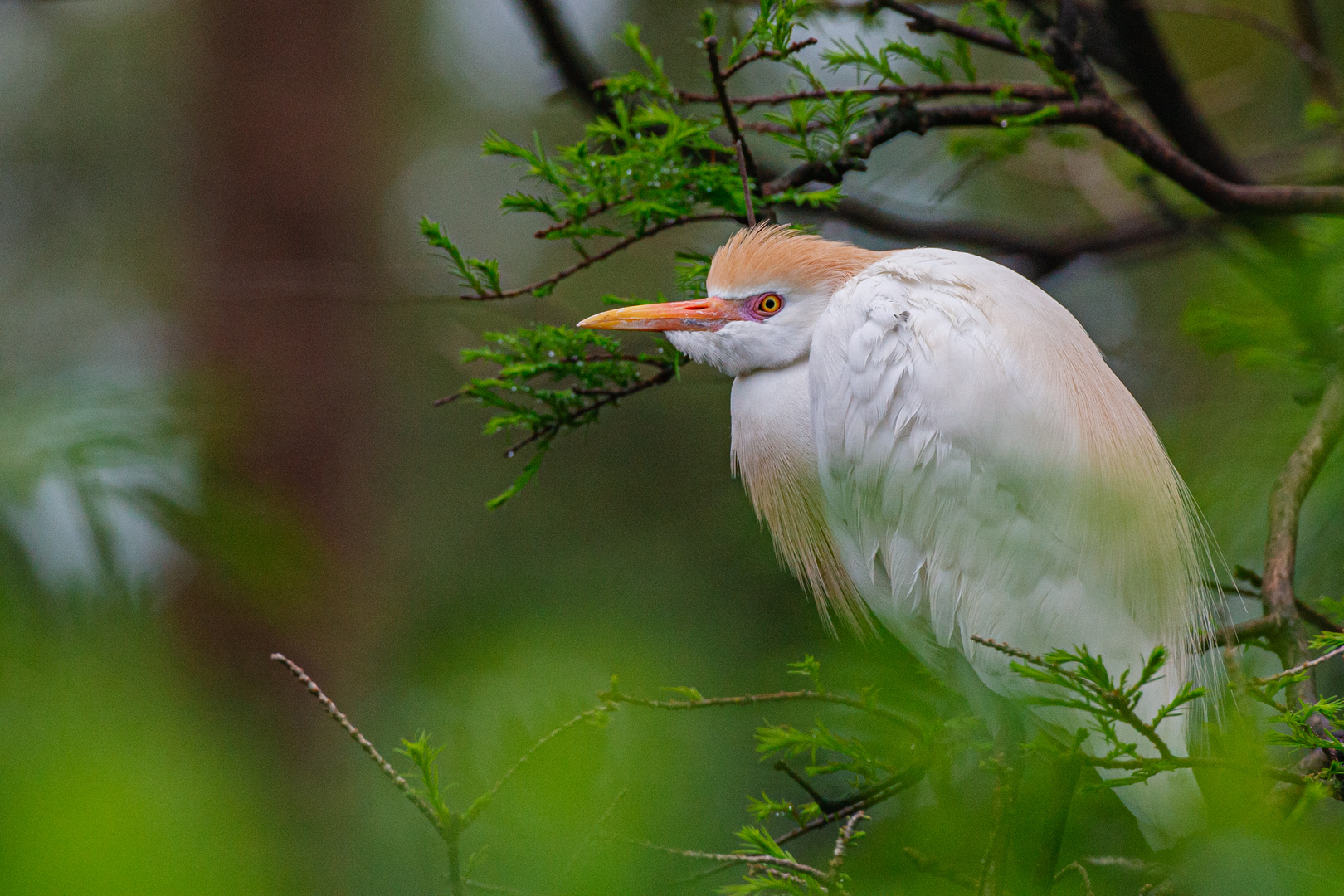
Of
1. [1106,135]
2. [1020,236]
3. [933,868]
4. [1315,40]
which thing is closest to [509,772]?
[933,868]

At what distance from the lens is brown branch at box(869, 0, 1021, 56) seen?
145 centimetres

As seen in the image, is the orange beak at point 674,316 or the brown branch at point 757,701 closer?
the brown branch at point 757,701

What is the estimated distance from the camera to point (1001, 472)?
134cm

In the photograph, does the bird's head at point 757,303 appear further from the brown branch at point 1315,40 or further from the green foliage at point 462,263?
A: the brown branch at point 1315,40

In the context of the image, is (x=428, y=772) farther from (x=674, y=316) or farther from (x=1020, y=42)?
(x=1020, y=42)

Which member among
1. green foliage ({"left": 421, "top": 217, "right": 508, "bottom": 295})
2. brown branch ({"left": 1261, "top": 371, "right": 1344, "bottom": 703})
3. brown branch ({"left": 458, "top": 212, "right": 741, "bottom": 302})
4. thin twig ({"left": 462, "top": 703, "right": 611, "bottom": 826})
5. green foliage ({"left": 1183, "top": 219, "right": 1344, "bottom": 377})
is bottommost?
brown branch ({"left": 1261, "top": 371, "right": 1344, "bottom": 703})

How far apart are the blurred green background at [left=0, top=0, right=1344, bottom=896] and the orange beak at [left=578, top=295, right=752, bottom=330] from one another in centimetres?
44

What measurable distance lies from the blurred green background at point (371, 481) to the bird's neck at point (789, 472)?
184 millimetres

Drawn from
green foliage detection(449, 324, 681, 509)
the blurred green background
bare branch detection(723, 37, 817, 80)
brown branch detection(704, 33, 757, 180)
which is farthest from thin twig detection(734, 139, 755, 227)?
the blurred green background

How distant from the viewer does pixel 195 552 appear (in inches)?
40.6

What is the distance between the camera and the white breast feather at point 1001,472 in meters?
1.32

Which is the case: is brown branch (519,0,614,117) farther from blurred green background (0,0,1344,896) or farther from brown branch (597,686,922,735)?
brown branch (597,686,922,735)

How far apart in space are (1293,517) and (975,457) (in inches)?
19.7

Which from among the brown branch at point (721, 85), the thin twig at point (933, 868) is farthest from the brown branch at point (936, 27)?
the thin twig at point (933, 868)
